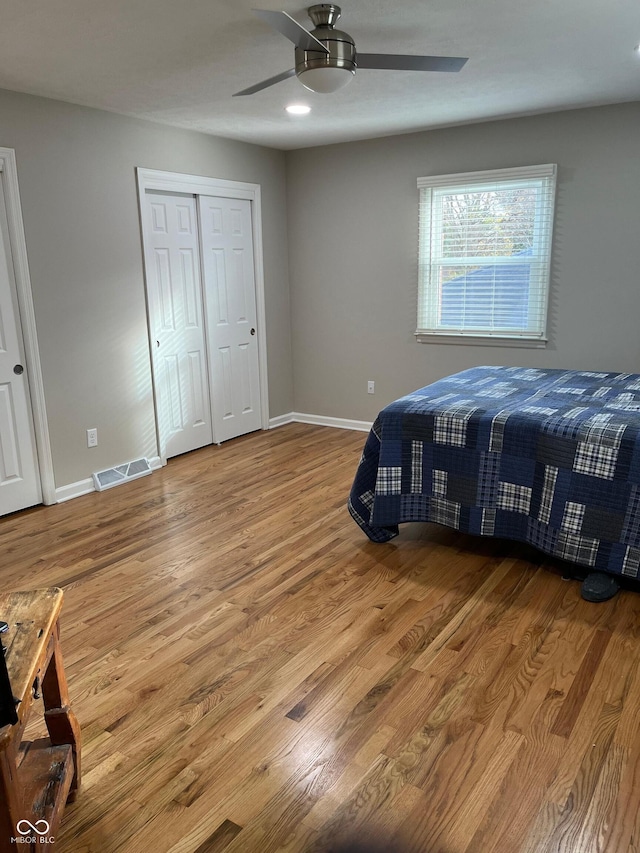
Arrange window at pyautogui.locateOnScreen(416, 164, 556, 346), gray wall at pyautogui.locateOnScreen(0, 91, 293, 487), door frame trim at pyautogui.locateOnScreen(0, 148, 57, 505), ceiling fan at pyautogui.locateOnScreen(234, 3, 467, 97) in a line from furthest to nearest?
window at pyautogui.locateOnScreen(416, 164, 556, 346), gray wall at pyautogui.locateOnScreen(0, 91, 293, 487), door frame trim at pyautogui.locateOnScreen(0, 148, 57, 505), ceiling fan at pyautogui.locateOnScreen(234, 3, 467, 97)

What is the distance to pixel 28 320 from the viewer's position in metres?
3.79

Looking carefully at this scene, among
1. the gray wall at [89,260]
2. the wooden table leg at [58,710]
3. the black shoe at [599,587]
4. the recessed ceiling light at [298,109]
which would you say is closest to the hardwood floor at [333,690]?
the black shoe at [599,587]

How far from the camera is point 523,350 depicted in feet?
15.9

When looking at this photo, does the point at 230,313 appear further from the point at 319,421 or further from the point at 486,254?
the point at 486,254

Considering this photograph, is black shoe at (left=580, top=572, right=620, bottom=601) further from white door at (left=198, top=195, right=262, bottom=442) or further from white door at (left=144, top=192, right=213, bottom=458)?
white door at (left=198, top=195, right=262, bottom=442)

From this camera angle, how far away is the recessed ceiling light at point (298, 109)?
4019 millimetres

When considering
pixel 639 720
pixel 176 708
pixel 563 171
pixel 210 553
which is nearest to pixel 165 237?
pixel 210 553

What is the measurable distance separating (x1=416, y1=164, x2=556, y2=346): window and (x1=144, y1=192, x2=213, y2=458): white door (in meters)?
1.85

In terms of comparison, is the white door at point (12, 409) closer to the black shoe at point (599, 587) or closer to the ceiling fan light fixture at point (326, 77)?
the ceiling fan light fixture at point (326, 77)

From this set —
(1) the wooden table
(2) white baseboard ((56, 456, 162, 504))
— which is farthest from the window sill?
(1) the wooden table

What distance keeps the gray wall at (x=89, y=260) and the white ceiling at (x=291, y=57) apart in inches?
7.4

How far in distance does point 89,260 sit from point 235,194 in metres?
1.59

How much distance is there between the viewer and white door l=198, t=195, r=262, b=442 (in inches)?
200

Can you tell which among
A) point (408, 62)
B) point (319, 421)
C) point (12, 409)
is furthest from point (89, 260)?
point (319, 421)
